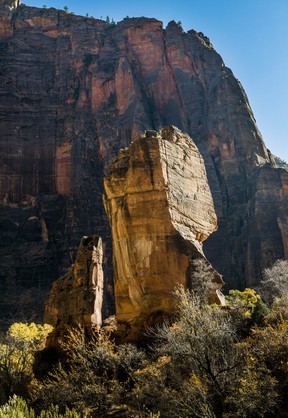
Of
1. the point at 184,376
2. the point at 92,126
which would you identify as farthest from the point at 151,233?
the point at 92,126

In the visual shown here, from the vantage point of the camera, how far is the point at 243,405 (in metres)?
15.6

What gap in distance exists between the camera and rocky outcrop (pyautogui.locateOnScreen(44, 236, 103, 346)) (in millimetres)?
28734

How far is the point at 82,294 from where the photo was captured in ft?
97.0

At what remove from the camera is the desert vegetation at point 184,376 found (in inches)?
637

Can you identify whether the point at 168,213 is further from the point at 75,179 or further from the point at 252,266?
the point at 75,179

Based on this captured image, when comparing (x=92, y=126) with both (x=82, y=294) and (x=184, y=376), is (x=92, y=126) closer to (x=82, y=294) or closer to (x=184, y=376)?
(x=82, y=294)

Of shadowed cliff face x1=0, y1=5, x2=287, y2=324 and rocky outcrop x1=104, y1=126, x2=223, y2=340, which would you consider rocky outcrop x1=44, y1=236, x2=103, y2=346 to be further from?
shadowed cliff face x1=0, y1=5, x2=287, y2=324

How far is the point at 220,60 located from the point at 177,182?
64.1m

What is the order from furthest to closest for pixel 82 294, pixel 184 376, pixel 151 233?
pixel 82 294
pixel 151 233
pixel 184 376

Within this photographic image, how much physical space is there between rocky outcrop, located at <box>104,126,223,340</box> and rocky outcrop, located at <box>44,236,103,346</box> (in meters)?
2.05

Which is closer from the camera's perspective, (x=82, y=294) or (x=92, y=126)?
(x=82, y=294)

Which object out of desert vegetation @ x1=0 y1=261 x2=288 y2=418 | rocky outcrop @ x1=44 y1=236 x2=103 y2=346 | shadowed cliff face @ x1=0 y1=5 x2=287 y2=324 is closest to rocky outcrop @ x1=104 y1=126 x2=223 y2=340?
desert vegetation @ x1=0 y1=261 x2=288 y2=418

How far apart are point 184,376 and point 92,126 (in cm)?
6676

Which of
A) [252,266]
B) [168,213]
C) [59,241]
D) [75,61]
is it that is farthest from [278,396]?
[75,61]
